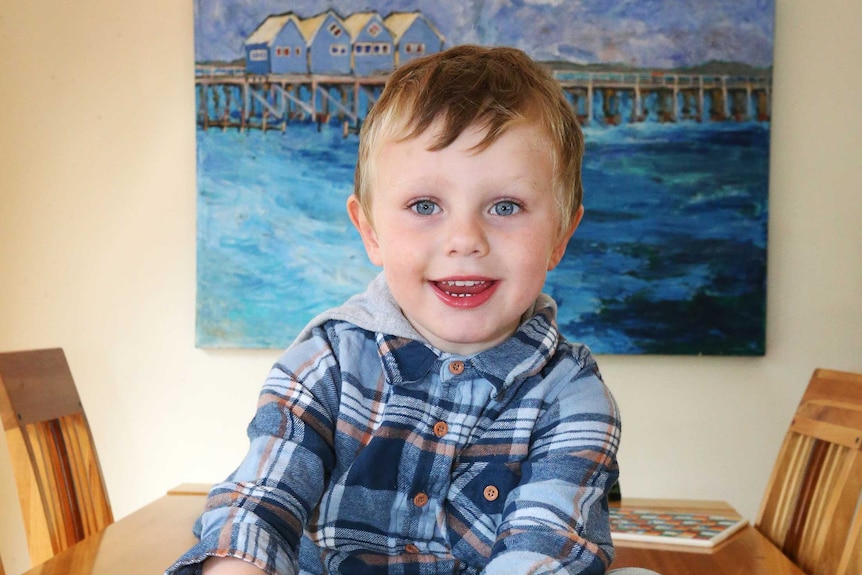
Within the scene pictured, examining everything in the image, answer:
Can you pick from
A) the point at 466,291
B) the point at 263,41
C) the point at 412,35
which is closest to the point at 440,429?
the point at 466,291

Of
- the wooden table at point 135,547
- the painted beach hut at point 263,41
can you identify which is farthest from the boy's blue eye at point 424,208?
the painted beach hut at point 263,41

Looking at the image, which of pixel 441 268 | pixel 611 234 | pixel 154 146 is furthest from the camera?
pixel 154 146

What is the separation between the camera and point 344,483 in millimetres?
930

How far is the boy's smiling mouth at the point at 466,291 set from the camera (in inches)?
A: 37.1

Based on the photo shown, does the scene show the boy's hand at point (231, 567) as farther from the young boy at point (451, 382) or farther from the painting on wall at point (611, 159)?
the painting on wall at point (611, 159)

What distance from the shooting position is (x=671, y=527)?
1.45 meters

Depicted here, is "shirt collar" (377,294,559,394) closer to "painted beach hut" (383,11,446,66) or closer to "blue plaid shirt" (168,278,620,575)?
"blue plaid shirt" (168,278,620,575)

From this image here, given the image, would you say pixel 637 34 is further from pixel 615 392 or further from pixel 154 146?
pixel 154 146

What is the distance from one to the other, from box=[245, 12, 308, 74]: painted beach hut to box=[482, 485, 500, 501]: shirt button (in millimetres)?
2100

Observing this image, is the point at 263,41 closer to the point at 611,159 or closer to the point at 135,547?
the point at 611,159

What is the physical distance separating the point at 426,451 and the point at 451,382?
0.08 meters

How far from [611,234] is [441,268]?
1843mm

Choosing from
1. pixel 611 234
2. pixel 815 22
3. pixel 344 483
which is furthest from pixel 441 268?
pixel 815 22

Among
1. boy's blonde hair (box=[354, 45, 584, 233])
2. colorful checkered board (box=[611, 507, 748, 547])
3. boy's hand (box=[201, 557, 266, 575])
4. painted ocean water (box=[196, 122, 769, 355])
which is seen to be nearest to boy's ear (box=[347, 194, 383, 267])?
boy's blonde hair (box=[354, 45, 584, 233])
